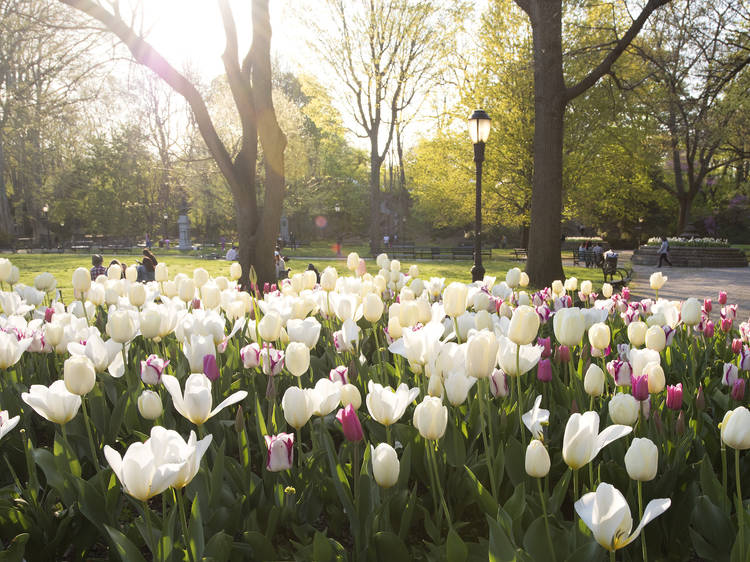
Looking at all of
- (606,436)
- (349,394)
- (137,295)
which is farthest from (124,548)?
(137,295)

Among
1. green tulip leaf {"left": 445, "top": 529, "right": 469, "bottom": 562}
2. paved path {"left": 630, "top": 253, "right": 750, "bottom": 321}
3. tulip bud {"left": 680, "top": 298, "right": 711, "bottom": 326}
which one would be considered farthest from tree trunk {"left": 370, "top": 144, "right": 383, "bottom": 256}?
green tulip leaf {"left": 445, "top": 529, "right": 469, "bottom": 562}

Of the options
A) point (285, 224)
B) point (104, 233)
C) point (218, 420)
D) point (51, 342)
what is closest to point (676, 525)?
point (218, 420)

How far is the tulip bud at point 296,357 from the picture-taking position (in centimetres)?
204

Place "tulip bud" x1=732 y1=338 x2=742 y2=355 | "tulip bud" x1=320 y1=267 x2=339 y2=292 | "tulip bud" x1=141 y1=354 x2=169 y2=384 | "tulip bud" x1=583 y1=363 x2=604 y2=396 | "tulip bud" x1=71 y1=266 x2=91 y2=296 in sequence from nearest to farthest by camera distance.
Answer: "tulip bud" x1=583 y1=363 x2=604 y2=396, "tulip bud" x1=141 y1=354 x2=169 y2=384, "tulip bud" x1=732 y1=338 x2=742 y2=355, "tulip bud" x1=71 y1=266 x2=91 y2=296, "tulip bud" x1=320 y1=267 x2=339 y2=292

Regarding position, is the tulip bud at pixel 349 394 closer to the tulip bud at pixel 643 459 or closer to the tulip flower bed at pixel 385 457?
the tulip flower bed at pixel 385 457

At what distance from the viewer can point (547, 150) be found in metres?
11.0

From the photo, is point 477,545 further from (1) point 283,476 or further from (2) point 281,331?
(2) point 281,331

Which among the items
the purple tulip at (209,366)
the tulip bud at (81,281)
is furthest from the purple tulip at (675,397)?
the tulip bud at (81,281)

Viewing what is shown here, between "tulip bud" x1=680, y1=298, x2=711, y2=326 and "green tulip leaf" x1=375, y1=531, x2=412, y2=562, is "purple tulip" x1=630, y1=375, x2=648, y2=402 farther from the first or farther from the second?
"tulip bud" x1=680, y1=298, x2=711, y2=326

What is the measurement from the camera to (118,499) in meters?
1.76

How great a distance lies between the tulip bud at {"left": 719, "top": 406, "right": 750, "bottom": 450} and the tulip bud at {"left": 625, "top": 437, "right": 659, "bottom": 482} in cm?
21

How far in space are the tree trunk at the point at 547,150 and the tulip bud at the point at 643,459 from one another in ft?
33.1

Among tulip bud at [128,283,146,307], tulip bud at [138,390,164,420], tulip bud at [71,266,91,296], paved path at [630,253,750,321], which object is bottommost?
paved path at [630,253,750,321]

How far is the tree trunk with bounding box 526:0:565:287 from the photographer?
10969mm
